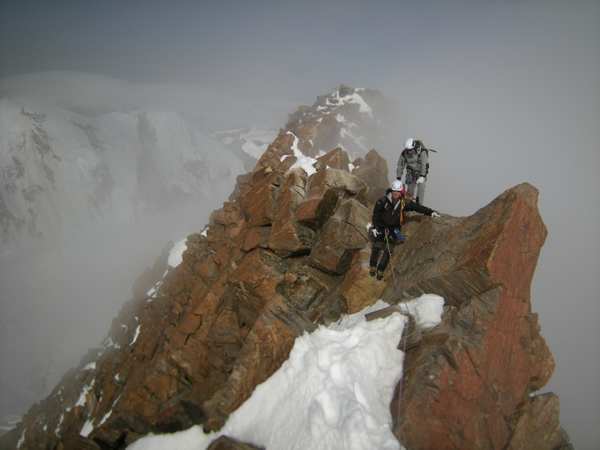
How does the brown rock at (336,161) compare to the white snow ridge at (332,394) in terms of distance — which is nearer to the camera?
the white snow ridge at (332,394)

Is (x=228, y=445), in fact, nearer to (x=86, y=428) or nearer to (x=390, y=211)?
(x=390, y=211)

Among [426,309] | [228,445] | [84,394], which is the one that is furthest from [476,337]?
[84,394]

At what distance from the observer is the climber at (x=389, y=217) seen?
13.3 m

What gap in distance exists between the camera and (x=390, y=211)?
13453 millimetres

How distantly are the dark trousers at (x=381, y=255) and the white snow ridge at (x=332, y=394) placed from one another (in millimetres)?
1775

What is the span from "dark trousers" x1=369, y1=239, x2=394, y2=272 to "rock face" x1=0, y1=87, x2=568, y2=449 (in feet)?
2.24

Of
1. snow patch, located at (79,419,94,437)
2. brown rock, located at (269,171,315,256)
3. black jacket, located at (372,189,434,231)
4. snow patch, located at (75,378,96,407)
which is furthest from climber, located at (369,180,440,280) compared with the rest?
snow patch, located at (75,378,96,407)

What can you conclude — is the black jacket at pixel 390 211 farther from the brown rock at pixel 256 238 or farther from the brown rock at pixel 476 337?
the brown rock at pixel 256 238

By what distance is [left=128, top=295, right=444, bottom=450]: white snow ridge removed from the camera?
30.7ft

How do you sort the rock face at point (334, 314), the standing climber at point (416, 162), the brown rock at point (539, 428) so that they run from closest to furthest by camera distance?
the rock face at point (334, 314) < the brown rock at point (539, 428) < the standing climber at point (416, 162)

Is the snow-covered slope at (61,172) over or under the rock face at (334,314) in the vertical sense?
over

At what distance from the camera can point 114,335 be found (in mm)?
37688

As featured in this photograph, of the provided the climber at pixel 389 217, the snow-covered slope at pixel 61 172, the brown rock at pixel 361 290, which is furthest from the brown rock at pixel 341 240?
the snow-covered slope at pixel 61 172

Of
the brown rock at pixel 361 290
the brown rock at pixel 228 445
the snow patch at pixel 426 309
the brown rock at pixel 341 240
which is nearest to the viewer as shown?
the brown rock at pixel 228 445
